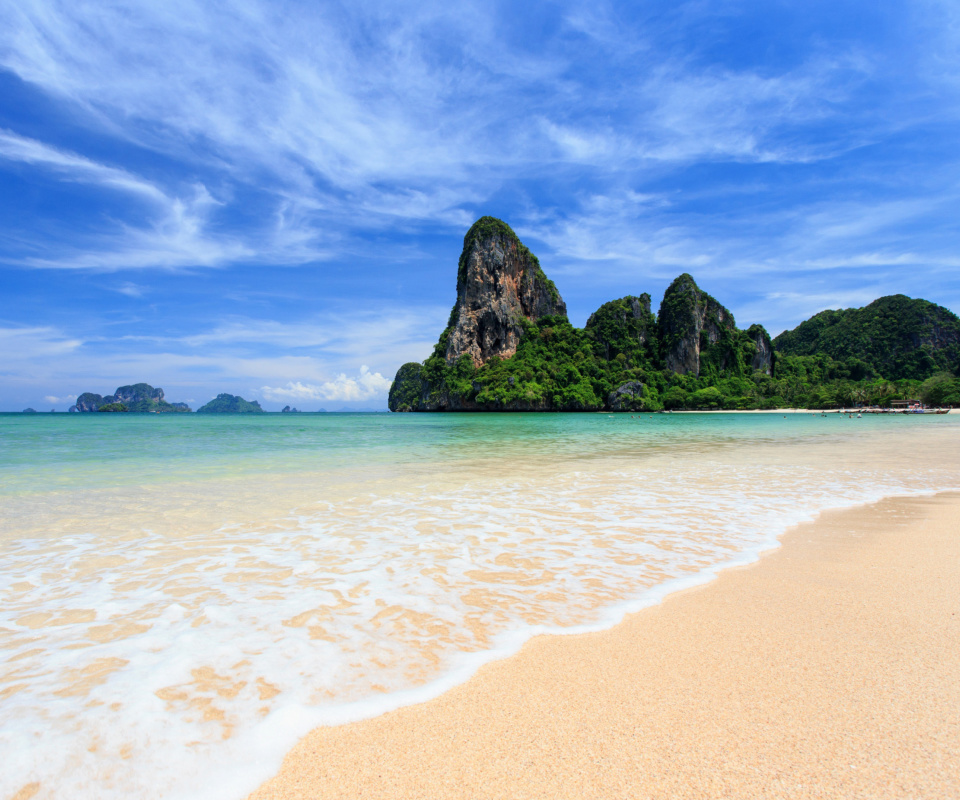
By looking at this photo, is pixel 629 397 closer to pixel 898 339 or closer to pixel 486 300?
pixel 486 300

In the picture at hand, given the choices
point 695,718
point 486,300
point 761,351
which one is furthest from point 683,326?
point 695,718

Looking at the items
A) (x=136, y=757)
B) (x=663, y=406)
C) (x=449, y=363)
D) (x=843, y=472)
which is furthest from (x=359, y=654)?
(x=663, y=406)

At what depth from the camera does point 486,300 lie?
101562mm

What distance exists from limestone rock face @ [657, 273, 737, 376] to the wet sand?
117m

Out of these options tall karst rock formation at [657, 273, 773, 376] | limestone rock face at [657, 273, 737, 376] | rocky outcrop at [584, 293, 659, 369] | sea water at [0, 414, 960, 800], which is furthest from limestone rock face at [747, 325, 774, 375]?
sea water at [0, 414, 960, 800]

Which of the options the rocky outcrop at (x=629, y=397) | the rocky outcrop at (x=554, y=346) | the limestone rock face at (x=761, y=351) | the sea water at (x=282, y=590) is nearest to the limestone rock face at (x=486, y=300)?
the rocky outcrop at (x=554, y=346)

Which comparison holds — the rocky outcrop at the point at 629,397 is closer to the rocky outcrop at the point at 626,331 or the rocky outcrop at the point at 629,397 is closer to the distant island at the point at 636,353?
the distant island at the point at 636,353

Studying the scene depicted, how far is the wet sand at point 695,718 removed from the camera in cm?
166

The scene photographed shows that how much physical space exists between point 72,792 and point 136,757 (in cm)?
21

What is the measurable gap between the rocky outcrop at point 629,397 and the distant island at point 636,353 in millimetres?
209

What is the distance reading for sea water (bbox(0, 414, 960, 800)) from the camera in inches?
79.5

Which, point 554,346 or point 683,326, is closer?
point 554,346

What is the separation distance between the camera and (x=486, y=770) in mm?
1741

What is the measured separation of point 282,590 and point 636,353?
117095mm
